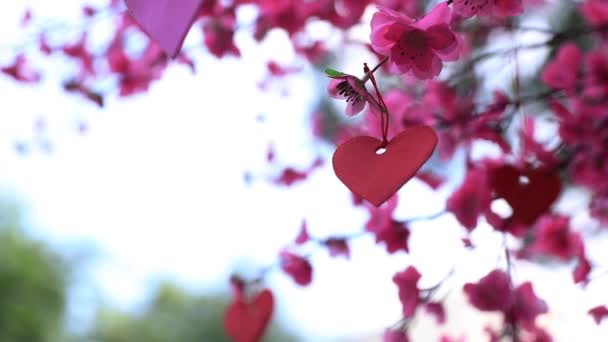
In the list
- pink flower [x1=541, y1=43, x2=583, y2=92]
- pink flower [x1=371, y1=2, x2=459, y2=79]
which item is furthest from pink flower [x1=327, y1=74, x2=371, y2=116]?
pink flower [x1=541, y1=43, x2=583, y2=92]

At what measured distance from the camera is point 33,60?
99 centimetres

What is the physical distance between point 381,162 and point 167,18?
5.4 inches

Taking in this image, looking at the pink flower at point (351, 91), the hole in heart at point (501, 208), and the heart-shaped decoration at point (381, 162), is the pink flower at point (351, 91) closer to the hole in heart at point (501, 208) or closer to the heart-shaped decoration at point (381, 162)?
the heart-shaped decoration at point (381, 162)

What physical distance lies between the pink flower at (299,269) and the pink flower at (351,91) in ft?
1.12

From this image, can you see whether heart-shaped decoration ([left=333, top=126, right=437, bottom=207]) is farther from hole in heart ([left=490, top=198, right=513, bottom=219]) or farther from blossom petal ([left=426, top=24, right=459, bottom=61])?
hole in heart ([left=490, top=198, right=513, bottom=219])

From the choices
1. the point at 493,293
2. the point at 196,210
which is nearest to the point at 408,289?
the point at 493,293

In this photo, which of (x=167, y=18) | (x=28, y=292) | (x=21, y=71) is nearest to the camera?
(x=167, y=18)

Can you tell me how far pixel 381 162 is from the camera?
40 centimetres

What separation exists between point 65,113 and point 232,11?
25.6 inches

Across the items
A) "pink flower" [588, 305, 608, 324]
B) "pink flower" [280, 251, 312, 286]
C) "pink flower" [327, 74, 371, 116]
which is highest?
"pink flower" [327, 74, 371, 116]

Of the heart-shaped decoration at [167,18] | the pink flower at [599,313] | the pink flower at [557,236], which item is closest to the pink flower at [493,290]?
the pink flower at [599,313]

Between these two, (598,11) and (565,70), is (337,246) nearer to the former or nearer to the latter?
(565,70)

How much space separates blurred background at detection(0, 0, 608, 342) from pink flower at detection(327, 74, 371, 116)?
19 centimetres

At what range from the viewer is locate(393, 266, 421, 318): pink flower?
60 centimetres
